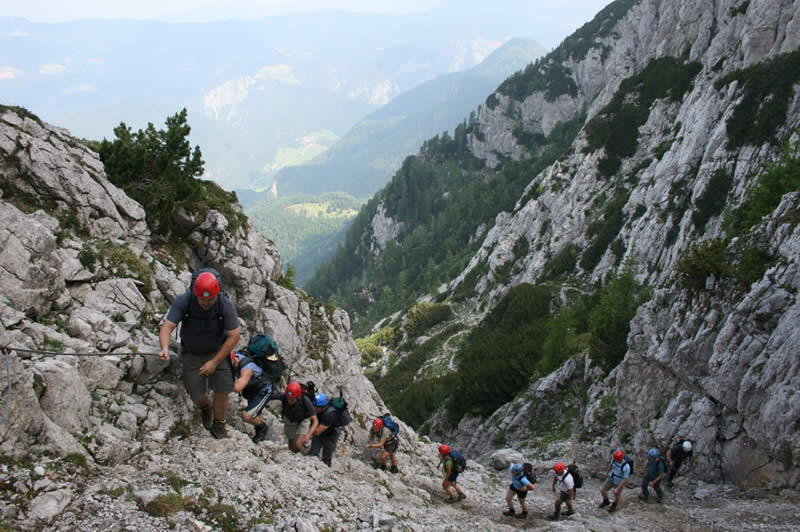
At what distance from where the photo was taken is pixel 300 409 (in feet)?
45.9

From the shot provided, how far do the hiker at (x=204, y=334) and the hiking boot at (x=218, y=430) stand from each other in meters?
0.84

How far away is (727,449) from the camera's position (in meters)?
19.1

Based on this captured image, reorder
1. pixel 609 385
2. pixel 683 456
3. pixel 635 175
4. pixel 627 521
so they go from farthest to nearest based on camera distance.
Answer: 1. pixel 635 175
2. pixel 609 385
3. pixel 683 456
4. pixel 627 521

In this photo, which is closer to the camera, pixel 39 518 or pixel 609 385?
pixel 39 518

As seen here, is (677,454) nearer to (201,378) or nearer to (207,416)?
(207,416)

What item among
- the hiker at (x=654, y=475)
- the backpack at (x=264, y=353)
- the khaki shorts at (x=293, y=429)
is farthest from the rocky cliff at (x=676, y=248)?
the backpack at (x=264, y=353)

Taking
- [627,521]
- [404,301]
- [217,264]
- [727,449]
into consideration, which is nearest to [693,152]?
[727,449]

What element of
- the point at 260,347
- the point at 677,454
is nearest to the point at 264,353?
the point at 260,347

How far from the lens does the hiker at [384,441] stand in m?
17.1

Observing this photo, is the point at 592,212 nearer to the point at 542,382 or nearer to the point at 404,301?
the point at 542,382

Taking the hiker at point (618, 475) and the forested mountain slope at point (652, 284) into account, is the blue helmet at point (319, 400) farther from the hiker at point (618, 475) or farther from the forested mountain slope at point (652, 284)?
the forested mountain slope at point (652, 284)

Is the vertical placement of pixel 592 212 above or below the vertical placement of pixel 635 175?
below

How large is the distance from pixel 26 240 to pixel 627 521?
61.7ft

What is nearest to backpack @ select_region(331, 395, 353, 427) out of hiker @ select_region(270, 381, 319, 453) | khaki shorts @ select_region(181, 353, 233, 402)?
hiker @ select_region(270, 381, 319, 453)
